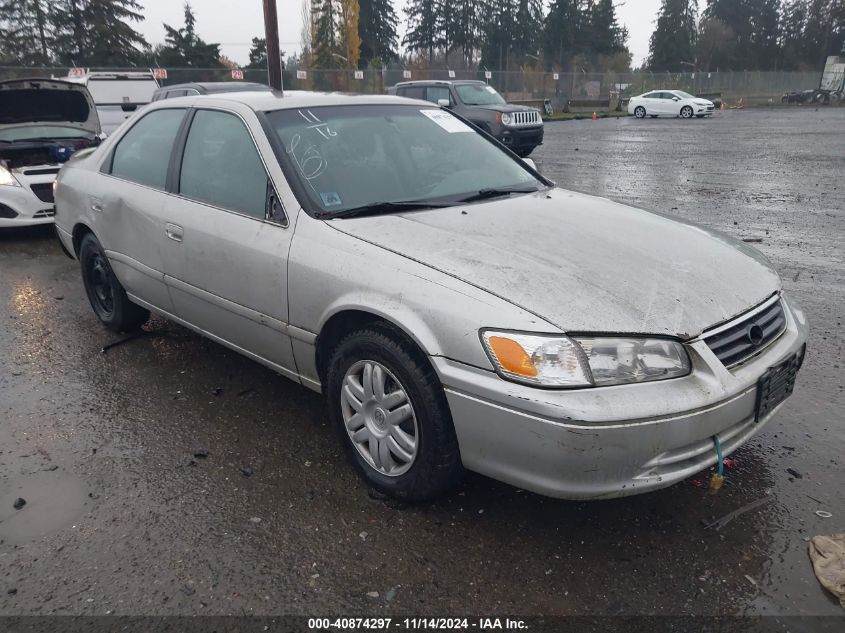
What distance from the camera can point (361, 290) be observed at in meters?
2.61

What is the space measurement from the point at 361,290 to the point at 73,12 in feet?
165

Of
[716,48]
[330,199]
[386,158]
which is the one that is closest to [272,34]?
[386,158]

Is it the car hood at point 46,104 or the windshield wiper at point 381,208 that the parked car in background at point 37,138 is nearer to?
the car hood at point 46,104

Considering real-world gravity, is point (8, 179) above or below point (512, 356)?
below

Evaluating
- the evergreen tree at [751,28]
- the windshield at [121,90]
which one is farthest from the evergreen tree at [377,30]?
the windshield at [121,90]

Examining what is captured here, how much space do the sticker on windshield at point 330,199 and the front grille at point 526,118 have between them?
12574mm

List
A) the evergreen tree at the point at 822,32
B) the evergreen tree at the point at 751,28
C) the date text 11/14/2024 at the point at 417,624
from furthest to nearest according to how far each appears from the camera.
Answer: the evergreen tree at the point at 751,28 < the evergreen tree at the point at 822,32 < the date text 11/14/2024 at the point at 417,624

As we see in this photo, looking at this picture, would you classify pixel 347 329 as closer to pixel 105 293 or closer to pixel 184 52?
pixel 105 293

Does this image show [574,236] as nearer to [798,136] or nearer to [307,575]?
[307,575]

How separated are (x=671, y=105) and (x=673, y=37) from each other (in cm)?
5467

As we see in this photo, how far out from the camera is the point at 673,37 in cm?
8112

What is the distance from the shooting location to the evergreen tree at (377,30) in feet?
230

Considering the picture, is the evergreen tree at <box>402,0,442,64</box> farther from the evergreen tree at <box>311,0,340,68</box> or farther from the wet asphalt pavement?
the wet asphalt pavement

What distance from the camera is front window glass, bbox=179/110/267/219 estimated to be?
127 inches
